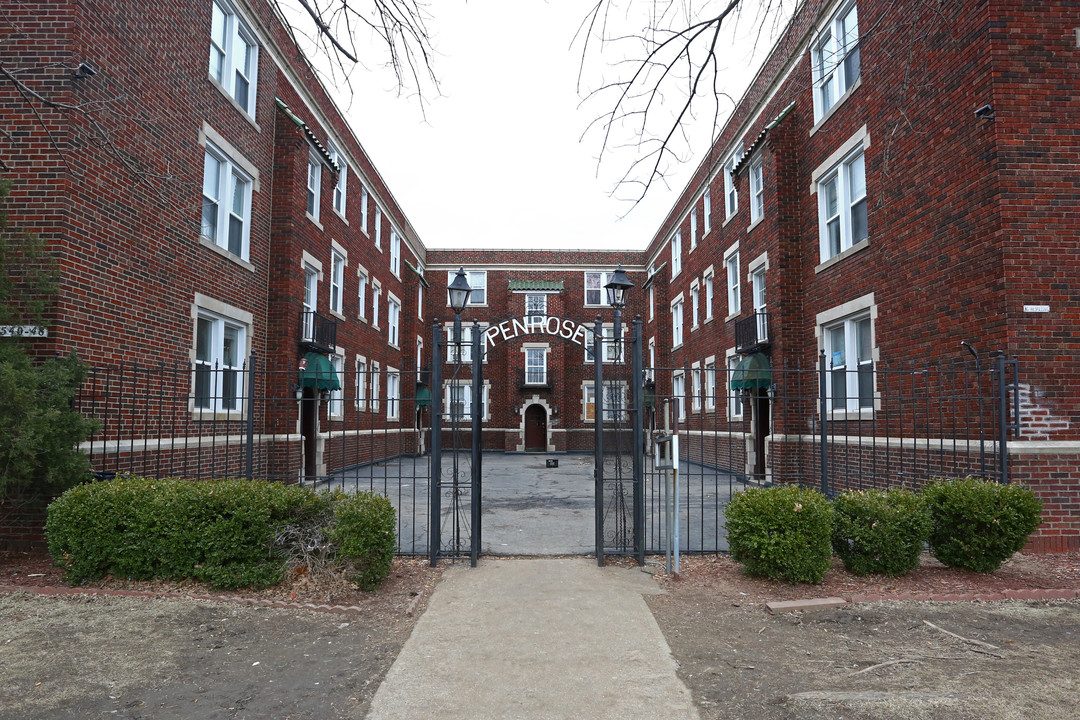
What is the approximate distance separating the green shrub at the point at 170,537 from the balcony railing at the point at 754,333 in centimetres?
1255

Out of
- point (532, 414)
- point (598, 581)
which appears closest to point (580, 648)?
point (598, 581)

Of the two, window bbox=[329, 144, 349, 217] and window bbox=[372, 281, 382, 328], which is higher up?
window bbox=[329, 144, 349, 217]

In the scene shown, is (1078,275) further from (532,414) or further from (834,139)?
(532,414)

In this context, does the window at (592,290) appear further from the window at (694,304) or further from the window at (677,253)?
the window at (694,304)

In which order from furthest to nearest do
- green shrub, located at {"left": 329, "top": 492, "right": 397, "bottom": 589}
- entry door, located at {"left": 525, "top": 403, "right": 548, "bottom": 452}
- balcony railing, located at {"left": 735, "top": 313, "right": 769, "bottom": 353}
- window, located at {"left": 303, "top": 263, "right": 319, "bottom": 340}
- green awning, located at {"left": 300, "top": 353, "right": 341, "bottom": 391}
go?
1. entry door, located at {"left": 525, "top": 403, "right": 548, "bottom": 452}
2. window, located at {"left": 303, "top": 263, "right": 319, "bottom": 340}
3. balcony railing, located at {"left": 735, "top": 313, "right": 769, "bottom": 353}
4. green awning, located at {"left": 300, "top": 353, "right": 341, "bottom": 391}
5. green shrub, located at {"left": 329, "top": 492, "right": 397, "bottom": 589}

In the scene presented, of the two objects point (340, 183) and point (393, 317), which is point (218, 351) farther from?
point (393, 317)

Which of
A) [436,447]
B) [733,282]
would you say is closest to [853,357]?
[733,282]

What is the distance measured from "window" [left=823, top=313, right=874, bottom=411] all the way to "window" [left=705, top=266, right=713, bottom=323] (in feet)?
26.5

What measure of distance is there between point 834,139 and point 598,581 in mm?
10945

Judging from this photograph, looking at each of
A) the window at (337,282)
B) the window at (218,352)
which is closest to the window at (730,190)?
the window at (337,282)

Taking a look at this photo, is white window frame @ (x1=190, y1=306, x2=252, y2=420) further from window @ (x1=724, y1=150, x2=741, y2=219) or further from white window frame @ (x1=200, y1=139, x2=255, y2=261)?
window @ (x1=724, y1=150, x2=741, y2=219)

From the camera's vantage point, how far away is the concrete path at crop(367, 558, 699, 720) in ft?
13.1

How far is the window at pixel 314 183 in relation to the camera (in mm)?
17250

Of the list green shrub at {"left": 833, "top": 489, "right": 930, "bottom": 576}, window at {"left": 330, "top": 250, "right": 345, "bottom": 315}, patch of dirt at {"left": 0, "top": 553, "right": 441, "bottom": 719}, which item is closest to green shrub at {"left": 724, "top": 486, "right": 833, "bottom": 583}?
green shrub at {"left": 833, "top": 489, "right": 930, "bottom": 576}
